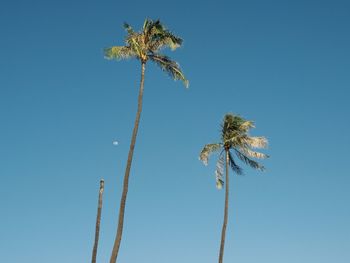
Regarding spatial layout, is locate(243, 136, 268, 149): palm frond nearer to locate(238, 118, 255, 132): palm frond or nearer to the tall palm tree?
locate(238, 118, 255, 132): palm frond

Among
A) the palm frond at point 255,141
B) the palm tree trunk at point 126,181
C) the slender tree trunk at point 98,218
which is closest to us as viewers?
the palm tree trunk at point 126,181

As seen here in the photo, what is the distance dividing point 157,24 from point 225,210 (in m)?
14.4

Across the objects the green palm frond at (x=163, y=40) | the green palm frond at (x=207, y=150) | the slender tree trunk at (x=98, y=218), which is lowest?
the slender tree trunk at (x=98, y=218)

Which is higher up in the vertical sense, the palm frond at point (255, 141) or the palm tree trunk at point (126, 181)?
the palm frond at point (255, 141)

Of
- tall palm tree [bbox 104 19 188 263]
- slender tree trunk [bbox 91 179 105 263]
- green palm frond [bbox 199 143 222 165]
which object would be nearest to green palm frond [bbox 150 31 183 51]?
tall palm tree [bbox 104 19 188 263]

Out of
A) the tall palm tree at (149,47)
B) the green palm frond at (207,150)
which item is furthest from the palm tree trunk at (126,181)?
the green palm frond at (207,150)

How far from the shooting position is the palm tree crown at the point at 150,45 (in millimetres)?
32469

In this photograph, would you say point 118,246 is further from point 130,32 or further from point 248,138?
point 248,138

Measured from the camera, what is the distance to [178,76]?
33344 mm

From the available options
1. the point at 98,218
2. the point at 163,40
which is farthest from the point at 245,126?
the point at 98,218

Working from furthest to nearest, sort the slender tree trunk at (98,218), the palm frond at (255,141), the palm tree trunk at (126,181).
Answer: the palm frond at (255,141) → the slender tree trunk at (98,218) → the palm tree trunk at (126,181)

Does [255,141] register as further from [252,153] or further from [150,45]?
[150,45]

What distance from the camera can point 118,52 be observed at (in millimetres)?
32531

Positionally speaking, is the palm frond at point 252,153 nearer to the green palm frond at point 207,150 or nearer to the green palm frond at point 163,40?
the green palm frond at point 207,150
